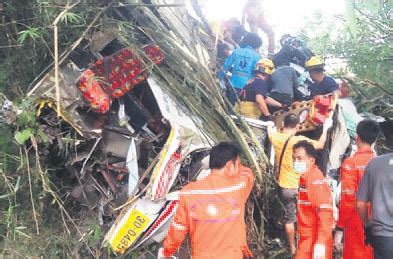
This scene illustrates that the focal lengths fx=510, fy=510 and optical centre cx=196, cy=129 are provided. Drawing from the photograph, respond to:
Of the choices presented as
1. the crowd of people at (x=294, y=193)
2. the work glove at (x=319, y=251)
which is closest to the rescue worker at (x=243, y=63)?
the crowd of people at (x=294, y=193)

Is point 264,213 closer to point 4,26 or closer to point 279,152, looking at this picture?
point 279,152

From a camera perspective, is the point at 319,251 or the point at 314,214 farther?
the point at 314,214

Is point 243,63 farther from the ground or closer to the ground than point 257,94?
farther from the ground

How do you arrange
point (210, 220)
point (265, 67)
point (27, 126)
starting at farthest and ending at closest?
point (265, 67), point (27, 126), point (210, 220)

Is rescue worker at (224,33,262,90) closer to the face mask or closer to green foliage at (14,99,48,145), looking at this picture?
the face mask

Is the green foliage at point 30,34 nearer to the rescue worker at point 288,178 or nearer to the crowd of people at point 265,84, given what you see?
the crowd of people at point 265,84

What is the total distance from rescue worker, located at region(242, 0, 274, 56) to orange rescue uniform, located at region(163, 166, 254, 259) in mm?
5749

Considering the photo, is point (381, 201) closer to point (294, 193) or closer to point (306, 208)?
point (306, 208)

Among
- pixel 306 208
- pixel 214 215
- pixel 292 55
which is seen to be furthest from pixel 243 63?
pixel 214 215

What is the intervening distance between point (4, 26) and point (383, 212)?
4.12 meters

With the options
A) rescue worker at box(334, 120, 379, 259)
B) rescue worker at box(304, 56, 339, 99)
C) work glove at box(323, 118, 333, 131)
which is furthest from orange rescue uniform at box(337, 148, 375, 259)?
rescue worker at box(304, 56, 339, 99)

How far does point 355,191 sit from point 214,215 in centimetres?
156

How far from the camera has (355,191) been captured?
4508 mm

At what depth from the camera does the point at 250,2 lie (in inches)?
358
